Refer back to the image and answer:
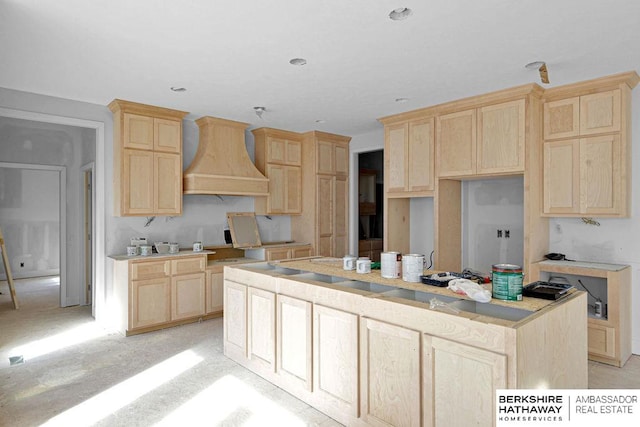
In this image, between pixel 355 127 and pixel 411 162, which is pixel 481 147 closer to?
pixel 411 162

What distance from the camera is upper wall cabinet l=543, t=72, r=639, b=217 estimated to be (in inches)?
135

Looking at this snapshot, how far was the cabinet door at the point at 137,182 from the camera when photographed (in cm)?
426

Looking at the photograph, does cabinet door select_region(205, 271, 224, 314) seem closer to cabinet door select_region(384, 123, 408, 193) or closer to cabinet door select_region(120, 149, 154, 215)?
cabinet door select_region(120, 149, 154, 215)

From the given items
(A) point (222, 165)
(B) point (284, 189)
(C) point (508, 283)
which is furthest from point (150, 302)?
(C) point (508, 283)

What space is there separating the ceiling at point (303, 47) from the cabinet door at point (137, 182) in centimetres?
63

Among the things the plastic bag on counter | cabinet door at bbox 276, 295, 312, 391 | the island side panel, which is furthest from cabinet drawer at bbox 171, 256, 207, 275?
the island side panel

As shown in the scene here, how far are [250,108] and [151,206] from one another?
1.63 m

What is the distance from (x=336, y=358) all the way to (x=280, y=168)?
3870 millimetres

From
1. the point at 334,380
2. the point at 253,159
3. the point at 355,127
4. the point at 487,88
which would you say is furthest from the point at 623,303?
the point at 253,159

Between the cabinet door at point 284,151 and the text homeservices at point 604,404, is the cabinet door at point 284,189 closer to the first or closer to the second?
the cabinet door at point 284,151

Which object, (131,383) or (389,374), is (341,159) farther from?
(389,374)

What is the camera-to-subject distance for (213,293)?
15.7ft

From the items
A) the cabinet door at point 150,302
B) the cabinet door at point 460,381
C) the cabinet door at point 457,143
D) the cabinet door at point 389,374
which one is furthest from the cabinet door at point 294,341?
the cabinet door at point 457,143

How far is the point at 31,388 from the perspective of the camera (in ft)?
9.47
